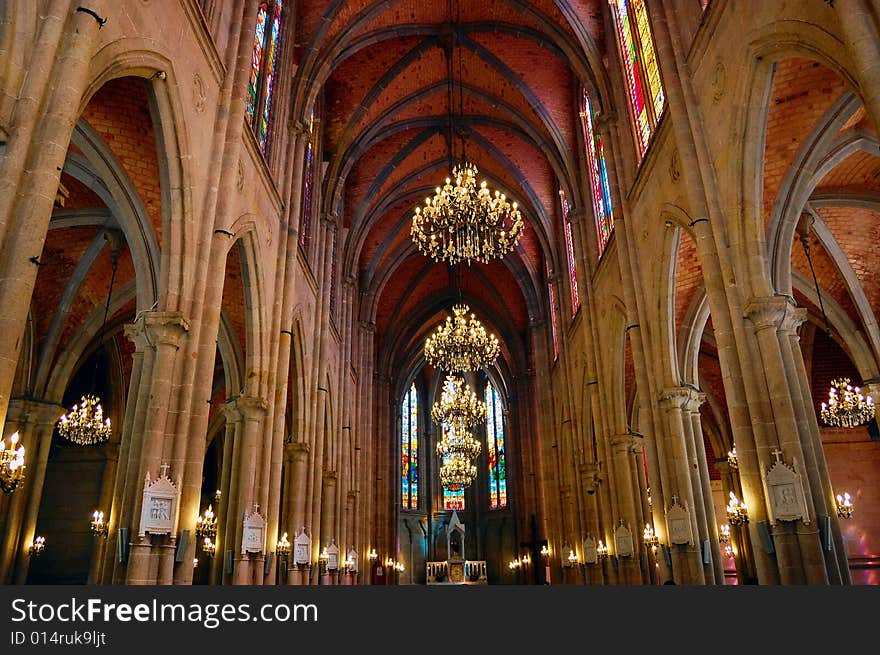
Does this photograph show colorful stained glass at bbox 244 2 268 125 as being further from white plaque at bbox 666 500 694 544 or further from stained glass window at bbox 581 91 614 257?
white plaque at bbox 666 500 694 544

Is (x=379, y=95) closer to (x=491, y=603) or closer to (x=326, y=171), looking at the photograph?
(x=326, y=171)

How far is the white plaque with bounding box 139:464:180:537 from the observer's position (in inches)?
338

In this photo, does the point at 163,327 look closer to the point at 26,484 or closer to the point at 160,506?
the point at 160,506

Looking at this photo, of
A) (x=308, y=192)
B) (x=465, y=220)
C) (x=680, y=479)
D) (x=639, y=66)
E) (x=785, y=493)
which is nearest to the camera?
(x=785, y=493)

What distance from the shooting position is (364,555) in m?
28.8

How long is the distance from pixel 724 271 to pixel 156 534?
9561 millimetres

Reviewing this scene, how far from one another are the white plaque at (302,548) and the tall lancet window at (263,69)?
9971 millimetres

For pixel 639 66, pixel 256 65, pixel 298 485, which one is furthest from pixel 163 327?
pixel 639 66

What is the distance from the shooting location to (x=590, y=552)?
70.6ft

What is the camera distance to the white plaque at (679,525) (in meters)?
12.6

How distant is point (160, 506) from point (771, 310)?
9.37 metres

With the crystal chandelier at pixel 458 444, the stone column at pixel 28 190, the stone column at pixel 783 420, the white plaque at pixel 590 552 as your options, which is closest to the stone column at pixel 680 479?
the stone column at pixel 783 420

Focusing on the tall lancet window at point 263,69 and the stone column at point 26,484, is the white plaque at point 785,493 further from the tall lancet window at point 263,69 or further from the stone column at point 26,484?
the stone column at point 26,484

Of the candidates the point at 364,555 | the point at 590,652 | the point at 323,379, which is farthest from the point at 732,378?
the point at 364,555
